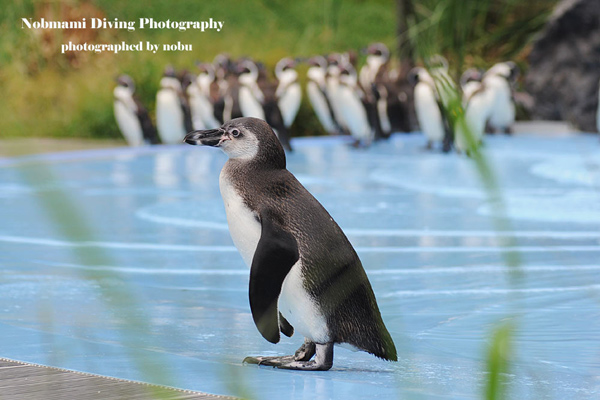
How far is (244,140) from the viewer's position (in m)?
2.59

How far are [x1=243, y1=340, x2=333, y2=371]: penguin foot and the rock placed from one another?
12.8 meters

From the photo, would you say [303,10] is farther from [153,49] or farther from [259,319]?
[259,319]

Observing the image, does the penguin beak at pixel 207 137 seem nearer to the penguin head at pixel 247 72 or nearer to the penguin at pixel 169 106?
the penguin head at pixel 247 72

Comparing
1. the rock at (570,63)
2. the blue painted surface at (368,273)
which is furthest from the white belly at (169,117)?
the rock at (570,63)

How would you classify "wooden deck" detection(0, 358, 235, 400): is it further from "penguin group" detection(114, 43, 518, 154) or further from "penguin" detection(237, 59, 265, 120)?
"penguin" detection(237, 59, 265, 120)

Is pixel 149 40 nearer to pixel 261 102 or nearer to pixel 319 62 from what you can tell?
pixel 319 62

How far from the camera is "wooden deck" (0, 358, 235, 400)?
85.5 inches

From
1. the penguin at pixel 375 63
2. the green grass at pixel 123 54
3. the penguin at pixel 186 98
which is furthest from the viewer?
the green grass at pixel 123 54

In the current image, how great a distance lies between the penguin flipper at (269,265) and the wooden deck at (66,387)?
10.7 inches

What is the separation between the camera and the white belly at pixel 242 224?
2.46 m

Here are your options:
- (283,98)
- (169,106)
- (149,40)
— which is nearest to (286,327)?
(169,106)

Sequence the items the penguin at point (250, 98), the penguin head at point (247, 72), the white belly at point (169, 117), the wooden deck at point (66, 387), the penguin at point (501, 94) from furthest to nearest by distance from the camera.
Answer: the penguin at point (501, 94) < the white belly at point (169, 117) < the penguin head at point (247, 72) < the penguin at point (250, 98) < the wooden deck at point (66, 387)

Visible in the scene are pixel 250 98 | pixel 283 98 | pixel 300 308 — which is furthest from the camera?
pixel 283 98

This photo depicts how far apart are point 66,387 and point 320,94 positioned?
41.2ft
